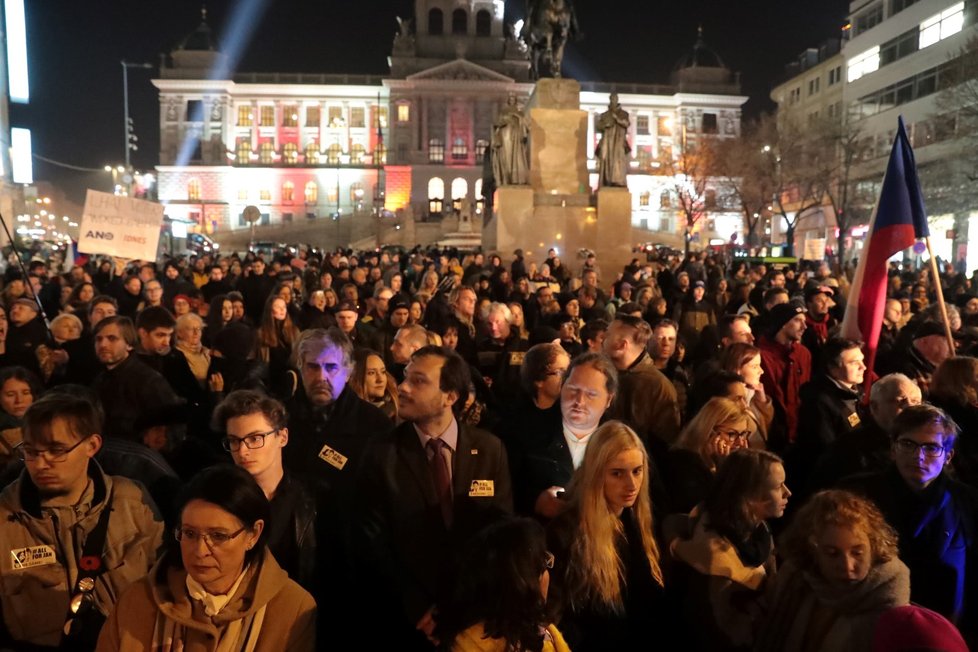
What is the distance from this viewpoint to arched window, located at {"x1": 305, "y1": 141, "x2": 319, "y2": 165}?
98.9m

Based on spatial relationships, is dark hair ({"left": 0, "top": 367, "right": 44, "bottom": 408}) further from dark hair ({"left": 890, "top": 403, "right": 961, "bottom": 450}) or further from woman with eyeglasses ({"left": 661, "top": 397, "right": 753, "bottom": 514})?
dark hair ({"left": 890, "top": 403, "right": 961, "bottom": 450})

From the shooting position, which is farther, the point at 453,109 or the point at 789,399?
the point at 453,109

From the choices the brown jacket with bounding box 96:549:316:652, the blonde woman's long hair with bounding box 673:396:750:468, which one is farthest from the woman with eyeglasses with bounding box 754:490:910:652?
the brown jacket with bounding box 96:549:316:652

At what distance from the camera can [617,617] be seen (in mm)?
3254

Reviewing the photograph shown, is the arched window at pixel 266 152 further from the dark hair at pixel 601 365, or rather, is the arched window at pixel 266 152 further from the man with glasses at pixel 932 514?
the man with glasses at pixel 932 514

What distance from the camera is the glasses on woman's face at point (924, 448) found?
12.2 ft

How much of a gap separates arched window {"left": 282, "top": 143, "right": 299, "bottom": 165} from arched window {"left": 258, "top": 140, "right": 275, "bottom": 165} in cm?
122

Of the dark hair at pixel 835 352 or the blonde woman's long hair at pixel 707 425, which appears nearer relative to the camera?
the blonde woman's long hair at pixel 707 425

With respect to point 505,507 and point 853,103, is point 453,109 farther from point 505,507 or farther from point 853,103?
point 505,507

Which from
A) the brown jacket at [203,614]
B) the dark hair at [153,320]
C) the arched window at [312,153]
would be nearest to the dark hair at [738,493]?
the brown jacket at [203,614]

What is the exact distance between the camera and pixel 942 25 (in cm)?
4209

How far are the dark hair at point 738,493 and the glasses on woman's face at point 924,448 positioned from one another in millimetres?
750

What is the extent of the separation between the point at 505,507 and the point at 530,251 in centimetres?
1780

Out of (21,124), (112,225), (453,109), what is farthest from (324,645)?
(453,109)
